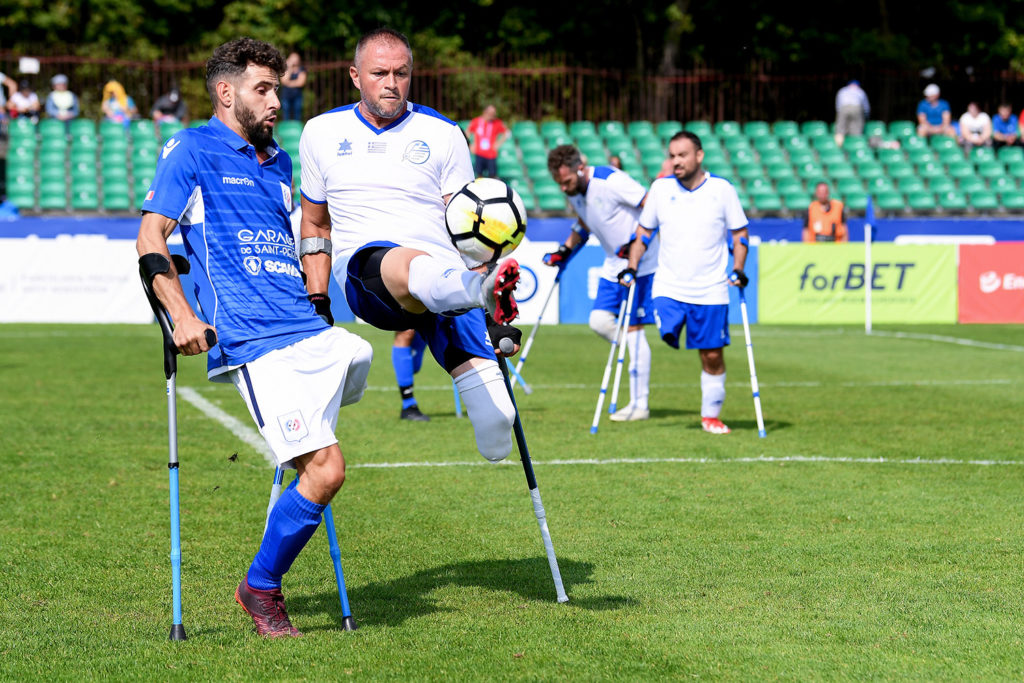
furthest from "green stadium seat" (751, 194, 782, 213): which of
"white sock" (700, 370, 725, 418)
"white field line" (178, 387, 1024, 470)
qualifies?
"white field line" (178, 387, 1024, 470)

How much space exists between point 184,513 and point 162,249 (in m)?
2.74

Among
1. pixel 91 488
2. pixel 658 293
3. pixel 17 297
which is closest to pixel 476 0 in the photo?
pixel 17 297

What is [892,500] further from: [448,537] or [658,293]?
[658,293]

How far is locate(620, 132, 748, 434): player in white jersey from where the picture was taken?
9766mm

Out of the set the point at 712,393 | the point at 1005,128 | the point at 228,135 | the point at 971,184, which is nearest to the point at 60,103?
the point at 971,184

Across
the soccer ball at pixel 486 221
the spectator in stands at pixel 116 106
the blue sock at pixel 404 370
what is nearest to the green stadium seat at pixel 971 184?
the spectator in stands at pixel 116 106

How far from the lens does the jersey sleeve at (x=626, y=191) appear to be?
35.5 ft

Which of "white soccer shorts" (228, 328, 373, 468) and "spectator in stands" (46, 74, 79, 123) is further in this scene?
"spectator in stands" (46, 74, 79, 123)

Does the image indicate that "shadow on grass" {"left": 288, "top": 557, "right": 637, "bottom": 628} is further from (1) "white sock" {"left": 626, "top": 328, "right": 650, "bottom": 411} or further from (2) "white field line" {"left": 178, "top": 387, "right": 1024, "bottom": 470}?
(1) "white sock" {"left": 626, "top": 328, "right": 650, "bottom": 411}

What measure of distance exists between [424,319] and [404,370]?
5.55m

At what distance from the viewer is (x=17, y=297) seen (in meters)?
20.5

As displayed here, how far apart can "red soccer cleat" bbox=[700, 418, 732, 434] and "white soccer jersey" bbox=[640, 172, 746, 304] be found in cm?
92

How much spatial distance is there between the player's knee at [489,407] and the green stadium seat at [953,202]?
24356 millimetres

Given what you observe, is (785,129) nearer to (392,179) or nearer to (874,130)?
(874,130)
